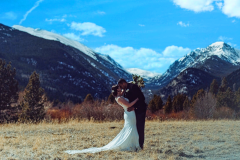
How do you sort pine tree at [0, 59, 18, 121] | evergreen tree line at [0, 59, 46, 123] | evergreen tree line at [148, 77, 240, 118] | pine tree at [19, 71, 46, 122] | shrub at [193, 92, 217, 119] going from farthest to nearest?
pine tree at [0, 59, 18, 121] → evergreen tree line at [148, 77, 240, 118] → shrub at [193, 92, 217, 119] → evergreen tree line at [0, 59, 46, 123] → pine tree at [19, 71, 46, 122]

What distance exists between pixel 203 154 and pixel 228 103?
151 ft

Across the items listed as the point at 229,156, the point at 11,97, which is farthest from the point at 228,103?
the point at 229,156

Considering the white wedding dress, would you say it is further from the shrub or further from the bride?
the shrub

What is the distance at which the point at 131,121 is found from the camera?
7750 mm

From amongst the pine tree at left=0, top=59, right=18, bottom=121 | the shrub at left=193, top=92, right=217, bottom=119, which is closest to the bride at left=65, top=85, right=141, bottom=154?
the shrub at left=193, top=92, right=217, bottom=119

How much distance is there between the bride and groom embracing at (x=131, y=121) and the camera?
7645 millimetres

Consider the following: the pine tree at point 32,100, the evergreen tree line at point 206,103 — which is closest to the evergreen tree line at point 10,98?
the pine tree at point 32,100

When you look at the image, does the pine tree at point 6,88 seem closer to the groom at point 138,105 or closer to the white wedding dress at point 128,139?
the white wedding dress at point 128,139

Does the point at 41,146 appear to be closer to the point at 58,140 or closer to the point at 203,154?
the point at 58,140

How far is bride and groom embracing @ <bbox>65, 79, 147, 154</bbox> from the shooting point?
7645 millimetres

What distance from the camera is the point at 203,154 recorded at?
743cm

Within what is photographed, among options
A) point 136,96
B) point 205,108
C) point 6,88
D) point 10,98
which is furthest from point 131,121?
point 10,98

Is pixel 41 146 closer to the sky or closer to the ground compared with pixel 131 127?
closer to the ground

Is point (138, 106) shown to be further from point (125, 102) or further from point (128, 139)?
point (128, 139)
